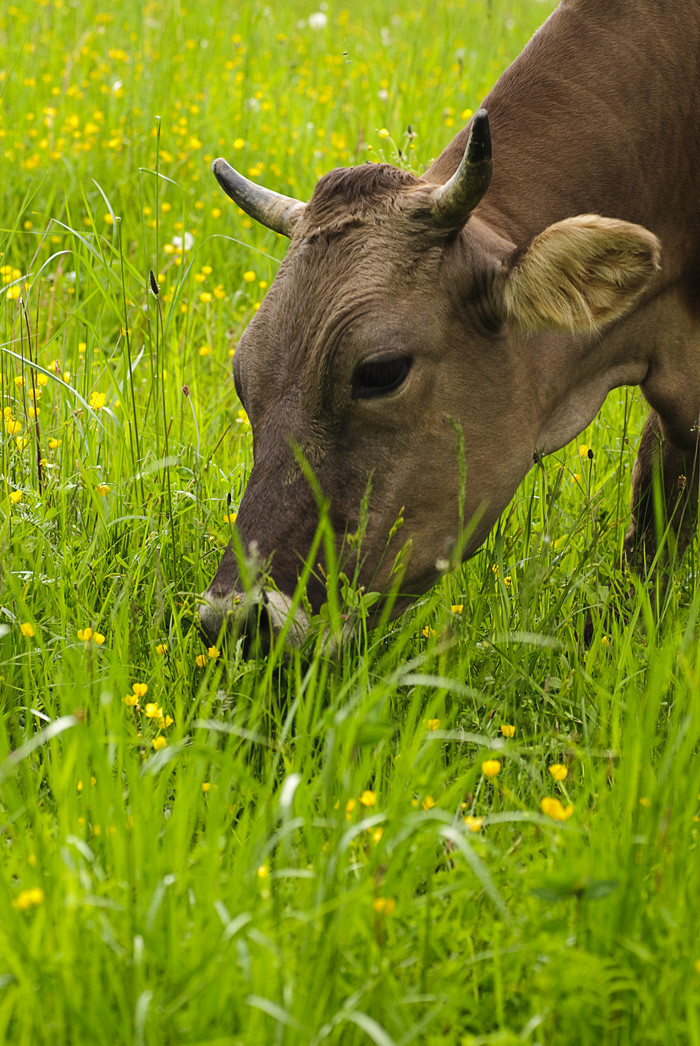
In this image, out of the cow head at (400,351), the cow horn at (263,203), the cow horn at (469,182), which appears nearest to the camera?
the cow horn at (469,182)

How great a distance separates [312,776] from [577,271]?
1.65m

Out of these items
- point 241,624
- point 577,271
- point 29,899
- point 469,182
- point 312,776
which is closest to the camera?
point 29,899

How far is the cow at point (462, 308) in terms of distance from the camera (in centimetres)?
314

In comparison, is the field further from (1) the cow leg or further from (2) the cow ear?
(2) the cow ear

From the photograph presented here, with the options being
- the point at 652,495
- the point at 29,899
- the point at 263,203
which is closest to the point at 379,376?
the point at 263,203

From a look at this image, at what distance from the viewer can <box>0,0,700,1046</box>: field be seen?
5.78 feet

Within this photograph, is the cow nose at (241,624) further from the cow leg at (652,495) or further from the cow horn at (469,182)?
the cow leg at (652,495)

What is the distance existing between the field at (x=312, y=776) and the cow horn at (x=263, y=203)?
1.50ft

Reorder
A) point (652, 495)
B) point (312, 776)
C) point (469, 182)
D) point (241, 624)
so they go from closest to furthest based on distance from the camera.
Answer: point (312, 776), point (241, 624), point (469, 182), point (652, 495)

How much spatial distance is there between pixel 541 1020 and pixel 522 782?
0.95m

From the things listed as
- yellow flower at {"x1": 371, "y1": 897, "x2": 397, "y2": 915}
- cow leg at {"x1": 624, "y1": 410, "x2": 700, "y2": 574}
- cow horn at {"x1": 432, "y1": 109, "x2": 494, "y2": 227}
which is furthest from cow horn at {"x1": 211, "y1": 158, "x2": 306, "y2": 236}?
yellow flower at {"x1": 371, "y1": 897, "x2": 397, "y2": 915}

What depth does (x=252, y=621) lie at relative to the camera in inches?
111

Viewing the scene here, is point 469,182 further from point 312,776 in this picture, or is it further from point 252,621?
point 312,776

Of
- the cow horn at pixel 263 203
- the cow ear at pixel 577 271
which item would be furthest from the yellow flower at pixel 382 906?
the cow horn at pixel 263 203
